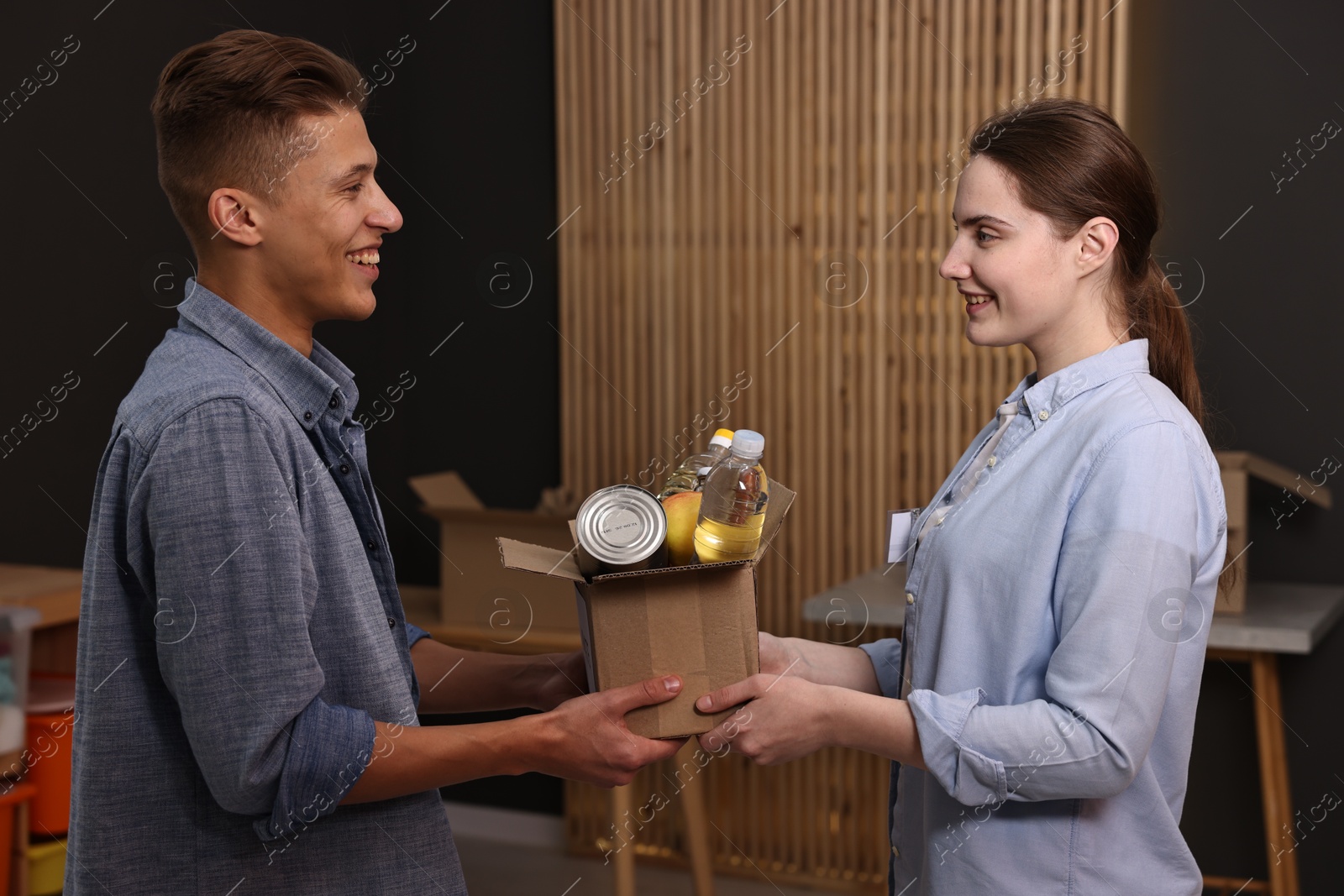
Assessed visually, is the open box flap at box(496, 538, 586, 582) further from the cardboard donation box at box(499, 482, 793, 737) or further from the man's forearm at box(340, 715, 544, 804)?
the man's forearm at box(340, 715, 544, 804)

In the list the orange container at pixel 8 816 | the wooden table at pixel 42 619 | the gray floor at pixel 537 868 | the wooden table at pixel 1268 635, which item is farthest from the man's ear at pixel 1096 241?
the gray floor at pixel 537 868

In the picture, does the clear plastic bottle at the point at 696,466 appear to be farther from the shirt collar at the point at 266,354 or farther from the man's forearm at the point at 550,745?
the shirt collar at the point at 266,354

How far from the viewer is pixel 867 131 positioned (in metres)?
3.64

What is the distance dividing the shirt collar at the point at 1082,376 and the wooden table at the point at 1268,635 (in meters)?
1.33

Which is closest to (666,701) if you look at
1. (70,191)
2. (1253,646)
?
(1253,646)

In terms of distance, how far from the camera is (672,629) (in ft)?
4.57

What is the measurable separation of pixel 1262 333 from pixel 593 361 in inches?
80.9

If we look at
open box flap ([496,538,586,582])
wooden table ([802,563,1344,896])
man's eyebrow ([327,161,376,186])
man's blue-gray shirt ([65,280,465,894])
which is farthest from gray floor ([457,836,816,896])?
man's eyebrow ([327,161,376,186])

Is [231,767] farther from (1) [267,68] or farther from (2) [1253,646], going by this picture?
(2) [1253,646]

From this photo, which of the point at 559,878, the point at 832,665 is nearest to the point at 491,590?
the point at 559,878

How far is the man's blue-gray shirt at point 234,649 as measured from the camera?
47.5 inches

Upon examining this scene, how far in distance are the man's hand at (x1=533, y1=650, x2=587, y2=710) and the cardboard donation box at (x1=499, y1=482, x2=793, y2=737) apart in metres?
0.30

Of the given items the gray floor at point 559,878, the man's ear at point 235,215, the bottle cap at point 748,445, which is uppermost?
the man's ear at point 235,215

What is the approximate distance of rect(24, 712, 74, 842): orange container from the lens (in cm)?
252
